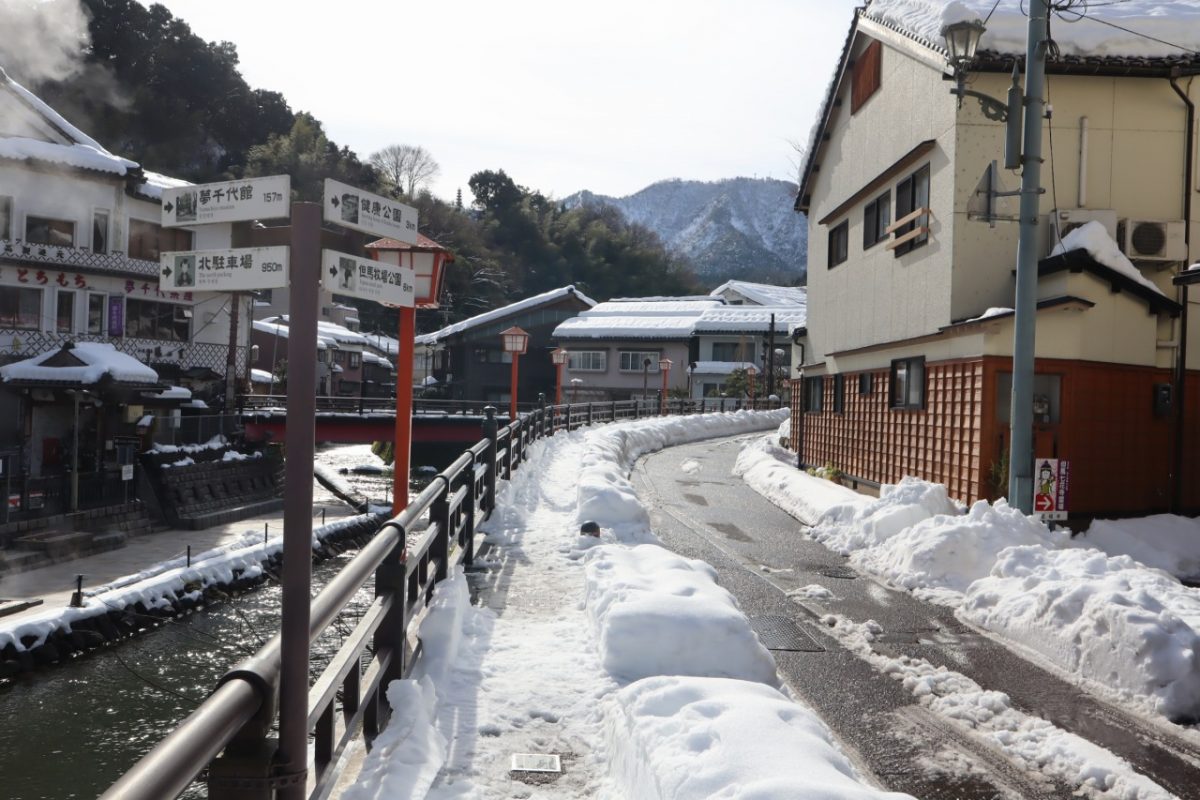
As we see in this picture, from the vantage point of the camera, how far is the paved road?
509 cm

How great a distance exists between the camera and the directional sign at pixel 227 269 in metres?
3.10

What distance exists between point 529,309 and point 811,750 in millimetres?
50834

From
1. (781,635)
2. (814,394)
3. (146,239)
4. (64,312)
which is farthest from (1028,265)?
(146,239)

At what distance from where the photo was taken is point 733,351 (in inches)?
2098

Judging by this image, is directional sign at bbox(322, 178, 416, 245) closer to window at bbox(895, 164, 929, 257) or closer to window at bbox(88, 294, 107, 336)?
window at bbox(895, 164, 929, 257)

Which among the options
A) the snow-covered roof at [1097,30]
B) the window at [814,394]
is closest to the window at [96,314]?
the window at [814,394]

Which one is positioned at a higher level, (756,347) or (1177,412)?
(756,347)

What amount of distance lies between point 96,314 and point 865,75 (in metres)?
27.3

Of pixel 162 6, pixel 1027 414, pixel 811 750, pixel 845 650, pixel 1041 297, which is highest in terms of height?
pixel 162 6

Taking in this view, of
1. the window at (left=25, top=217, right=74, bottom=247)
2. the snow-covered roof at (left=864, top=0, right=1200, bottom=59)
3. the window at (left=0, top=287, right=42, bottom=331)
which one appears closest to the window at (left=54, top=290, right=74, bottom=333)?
the window at (left=0, top=287, right=42, bottom=331)

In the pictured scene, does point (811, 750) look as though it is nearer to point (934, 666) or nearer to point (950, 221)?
point (934, 666)

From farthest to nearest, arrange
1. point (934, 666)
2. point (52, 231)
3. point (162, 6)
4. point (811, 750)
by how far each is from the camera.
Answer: point (162, 6)
point (52, 231)
point (934, 666)
point (811, 750)

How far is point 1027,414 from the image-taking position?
10.1m

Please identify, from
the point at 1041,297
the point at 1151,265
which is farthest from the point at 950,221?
the point at 1151,265
